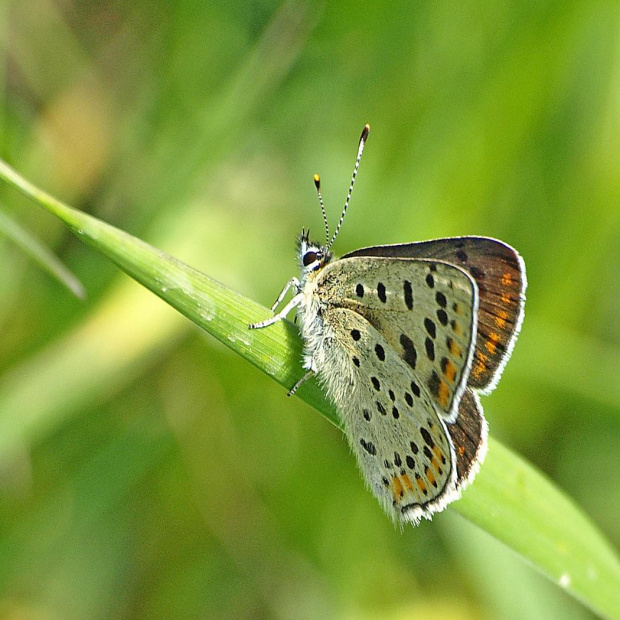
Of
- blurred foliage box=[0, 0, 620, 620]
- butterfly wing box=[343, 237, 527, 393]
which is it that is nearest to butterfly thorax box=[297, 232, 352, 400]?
butterfly wing box=[343, 237, 527, 393]

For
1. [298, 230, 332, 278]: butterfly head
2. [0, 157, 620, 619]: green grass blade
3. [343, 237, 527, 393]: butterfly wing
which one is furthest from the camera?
[298, 230, 332, 278]: butterfly head

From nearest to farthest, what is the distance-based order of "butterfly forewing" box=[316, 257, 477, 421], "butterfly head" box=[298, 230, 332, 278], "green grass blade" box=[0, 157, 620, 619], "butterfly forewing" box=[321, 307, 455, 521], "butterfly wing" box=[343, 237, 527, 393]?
"green grass blade" box=[0, 157, 620, 619] < "butterfly forewing" box=[316, 257, 477, 421] < "butterfly wing" box=[343, 237, 527, 393] < "butterfly forewing" box=[321, 307, 455, 521] < "butterfly head" box=[298, 230, 332, 278]

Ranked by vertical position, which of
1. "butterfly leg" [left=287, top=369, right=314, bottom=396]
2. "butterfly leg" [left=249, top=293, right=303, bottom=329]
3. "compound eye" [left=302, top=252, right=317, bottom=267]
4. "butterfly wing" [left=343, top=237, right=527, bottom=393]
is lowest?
"butterfly leg" [left=287, top=369, right=314, bottom=396]

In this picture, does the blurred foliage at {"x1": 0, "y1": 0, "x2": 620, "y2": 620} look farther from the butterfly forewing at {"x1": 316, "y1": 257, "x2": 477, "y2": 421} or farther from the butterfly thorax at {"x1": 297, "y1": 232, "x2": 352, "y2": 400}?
the butterfly forewing at {"x1": 316, "y1": 257, "x2": 477, "y2": 421}

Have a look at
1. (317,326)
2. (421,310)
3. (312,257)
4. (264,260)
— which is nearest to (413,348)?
(421,310)

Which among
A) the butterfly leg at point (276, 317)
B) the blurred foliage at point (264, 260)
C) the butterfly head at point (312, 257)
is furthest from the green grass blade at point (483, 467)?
the blurred foliage at point (264, 260)

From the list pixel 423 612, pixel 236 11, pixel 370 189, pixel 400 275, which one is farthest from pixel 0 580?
pixel 236 11

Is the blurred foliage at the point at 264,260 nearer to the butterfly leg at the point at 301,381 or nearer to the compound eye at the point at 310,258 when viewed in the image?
the compound eye at the point at 310,258
